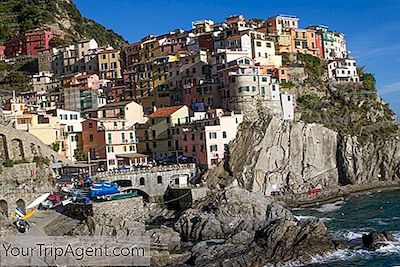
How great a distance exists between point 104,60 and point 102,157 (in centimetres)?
2894

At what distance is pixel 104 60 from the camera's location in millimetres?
90062

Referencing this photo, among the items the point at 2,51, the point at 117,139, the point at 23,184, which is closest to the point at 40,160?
the point at 23,184

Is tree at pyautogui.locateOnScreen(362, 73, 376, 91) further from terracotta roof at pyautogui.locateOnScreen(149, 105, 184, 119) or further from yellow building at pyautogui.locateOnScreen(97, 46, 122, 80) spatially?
yellow building at pyautogui.locateOnScreen(97, 46, 122, 80)

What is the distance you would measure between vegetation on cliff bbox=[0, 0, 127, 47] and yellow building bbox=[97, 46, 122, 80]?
21.1 metres

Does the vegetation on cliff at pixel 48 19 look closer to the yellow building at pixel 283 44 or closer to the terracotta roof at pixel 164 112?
the yellow building at pixel 283 44

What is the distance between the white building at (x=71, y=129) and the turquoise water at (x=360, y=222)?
90.1 ft

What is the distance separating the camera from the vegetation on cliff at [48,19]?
11350cm

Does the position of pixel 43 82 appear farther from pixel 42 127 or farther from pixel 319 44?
pixel 319 44

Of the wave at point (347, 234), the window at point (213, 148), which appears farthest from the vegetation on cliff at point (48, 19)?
the wave at point (347, 234)

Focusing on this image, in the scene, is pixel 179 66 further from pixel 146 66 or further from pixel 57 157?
pixel 57 157

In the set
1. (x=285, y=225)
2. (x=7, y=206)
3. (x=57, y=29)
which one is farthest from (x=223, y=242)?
(x=57, y=29)

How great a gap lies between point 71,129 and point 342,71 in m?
43.7

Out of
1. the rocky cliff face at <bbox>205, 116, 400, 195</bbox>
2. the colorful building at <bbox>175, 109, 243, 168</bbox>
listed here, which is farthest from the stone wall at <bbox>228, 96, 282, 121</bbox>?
the rocky cliff face at <bbox>205, 116, 400, 195</bbox>

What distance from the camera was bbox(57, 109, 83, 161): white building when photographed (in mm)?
67031
